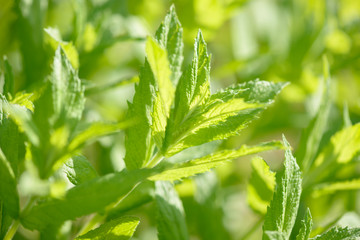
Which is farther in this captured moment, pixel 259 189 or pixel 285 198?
pixel 259 189

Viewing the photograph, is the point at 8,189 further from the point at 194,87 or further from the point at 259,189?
the point at 259,189

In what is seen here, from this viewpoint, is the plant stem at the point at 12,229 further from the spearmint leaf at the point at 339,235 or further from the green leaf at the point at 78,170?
the spearmint leaf at the point at 339,235

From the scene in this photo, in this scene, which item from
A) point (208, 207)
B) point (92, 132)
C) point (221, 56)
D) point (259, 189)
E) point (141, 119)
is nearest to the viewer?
point (92, 132)

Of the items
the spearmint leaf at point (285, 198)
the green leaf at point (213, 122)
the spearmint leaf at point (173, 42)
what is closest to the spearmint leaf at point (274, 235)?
the spearmint leaf at point (285, 198)

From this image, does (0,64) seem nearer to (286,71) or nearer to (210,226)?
(210,226)

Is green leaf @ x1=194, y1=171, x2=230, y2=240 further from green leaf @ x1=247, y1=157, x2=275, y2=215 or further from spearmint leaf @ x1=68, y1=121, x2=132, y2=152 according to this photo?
spearmint leaf @ x1=68, y1=121, x2=132, y2=152

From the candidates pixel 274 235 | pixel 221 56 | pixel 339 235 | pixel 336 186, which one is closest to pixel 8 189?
pixel 274 235

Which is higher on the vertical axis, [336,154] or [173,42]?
[173,42]
